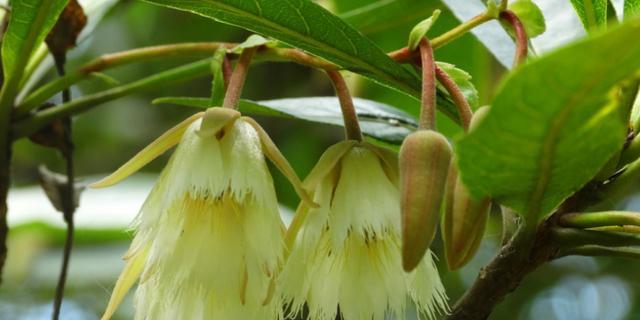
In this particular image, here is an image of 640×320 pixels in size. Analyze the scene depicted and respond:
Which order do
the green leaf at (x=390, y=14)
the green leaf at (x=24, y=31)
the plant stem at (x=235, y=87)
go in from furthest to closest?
the green leaf at (x=390, y=14) < the green leaf at (x=24, y=31) < the plant stem at (x=235, y=87)

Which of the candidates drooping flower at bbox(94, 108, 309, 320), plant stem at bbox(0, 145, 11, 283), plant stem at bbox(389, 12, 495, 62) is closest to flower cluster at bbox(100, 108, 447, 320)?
drooping flower at bbox(94, 108, 309, 320)

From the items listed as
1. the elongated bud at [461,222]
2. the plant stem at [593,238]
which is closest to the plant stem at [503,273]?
the plant stem at [593,238]

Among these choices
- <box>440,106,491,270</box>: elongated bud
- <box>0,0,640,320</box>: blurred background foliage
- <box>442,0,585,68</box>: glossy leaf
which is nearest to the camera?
<box>440,106,491,270</box>: elongated bud

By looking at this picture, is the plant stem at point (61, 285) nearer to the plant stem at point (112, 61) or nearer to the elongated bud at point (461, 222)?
the plant stem at point (112, 61)

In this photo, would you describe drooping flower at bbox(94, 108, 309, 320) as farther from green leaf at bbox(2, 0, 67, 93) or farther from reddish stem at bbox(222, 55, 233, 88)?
green leaf at bbox(2, 0, 67, 93)

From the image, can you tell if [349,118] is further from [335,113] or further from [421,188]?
[335,113]

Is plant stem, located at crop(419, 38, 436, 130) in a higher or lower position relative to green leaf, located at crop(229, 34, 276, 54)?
lower

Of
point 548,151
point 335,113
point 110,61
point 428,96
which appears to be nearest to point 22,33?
point 110,61
